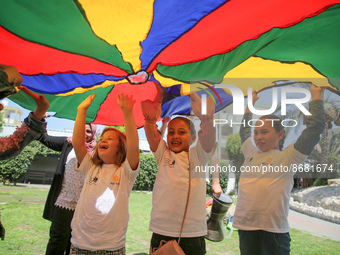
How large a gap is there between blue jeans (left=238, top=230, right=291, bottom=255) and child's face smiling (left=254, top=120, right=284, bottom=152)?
1.76 ft

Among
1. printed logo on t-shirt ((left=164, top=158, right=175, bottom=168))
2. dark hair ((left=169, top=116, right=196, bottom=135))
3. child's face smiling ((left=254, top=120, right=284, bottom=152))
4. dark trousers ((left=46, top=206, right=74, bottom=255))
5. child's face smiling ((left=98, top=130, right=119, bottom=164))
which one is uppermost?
dark hair ((left=169, top=116, right=196, bottom=135))

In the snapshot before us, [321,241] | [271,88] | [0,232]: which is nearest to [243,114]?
[271,88]

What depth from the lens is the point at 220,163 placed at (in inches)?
64.5

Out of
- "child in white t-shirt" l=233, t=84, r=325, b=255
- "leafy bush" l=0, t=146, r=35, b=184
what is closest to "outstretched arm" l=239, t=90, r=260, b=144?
"child in white t-shirt" l=233, t=84, r=325, b=255

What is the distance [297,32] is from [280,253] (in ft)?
4.50

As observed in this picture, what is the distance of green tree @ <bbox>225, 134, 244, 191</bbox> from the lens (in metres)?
1.63

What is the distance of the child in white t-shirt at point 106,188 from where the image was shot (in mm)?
1576

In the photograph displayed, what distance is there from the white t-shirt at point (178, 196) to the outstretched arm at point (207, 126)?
9cm

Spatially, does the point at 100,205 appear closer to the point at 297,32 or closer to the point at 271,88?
the point at 271,88

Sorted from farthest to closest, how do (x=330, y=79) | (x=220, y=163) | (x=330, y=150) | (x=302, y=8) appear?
1. (x=330, y=79)
2. (x=220, y=163)
3. (x=330, y=150)
4. (x=302, y=8)

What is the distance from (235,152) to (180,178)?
0.42m

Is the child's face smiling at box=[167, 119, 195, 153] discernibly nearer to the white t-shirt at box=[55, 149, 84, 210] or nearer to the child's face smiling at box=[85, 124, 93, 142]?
the white t-shirt at box=[55, 149, 84, 210]

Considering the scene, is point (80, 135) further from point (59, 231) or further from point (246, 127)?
point (246, 127)

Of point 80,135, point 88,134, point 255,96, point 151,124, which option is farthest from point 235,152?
point 88,134
